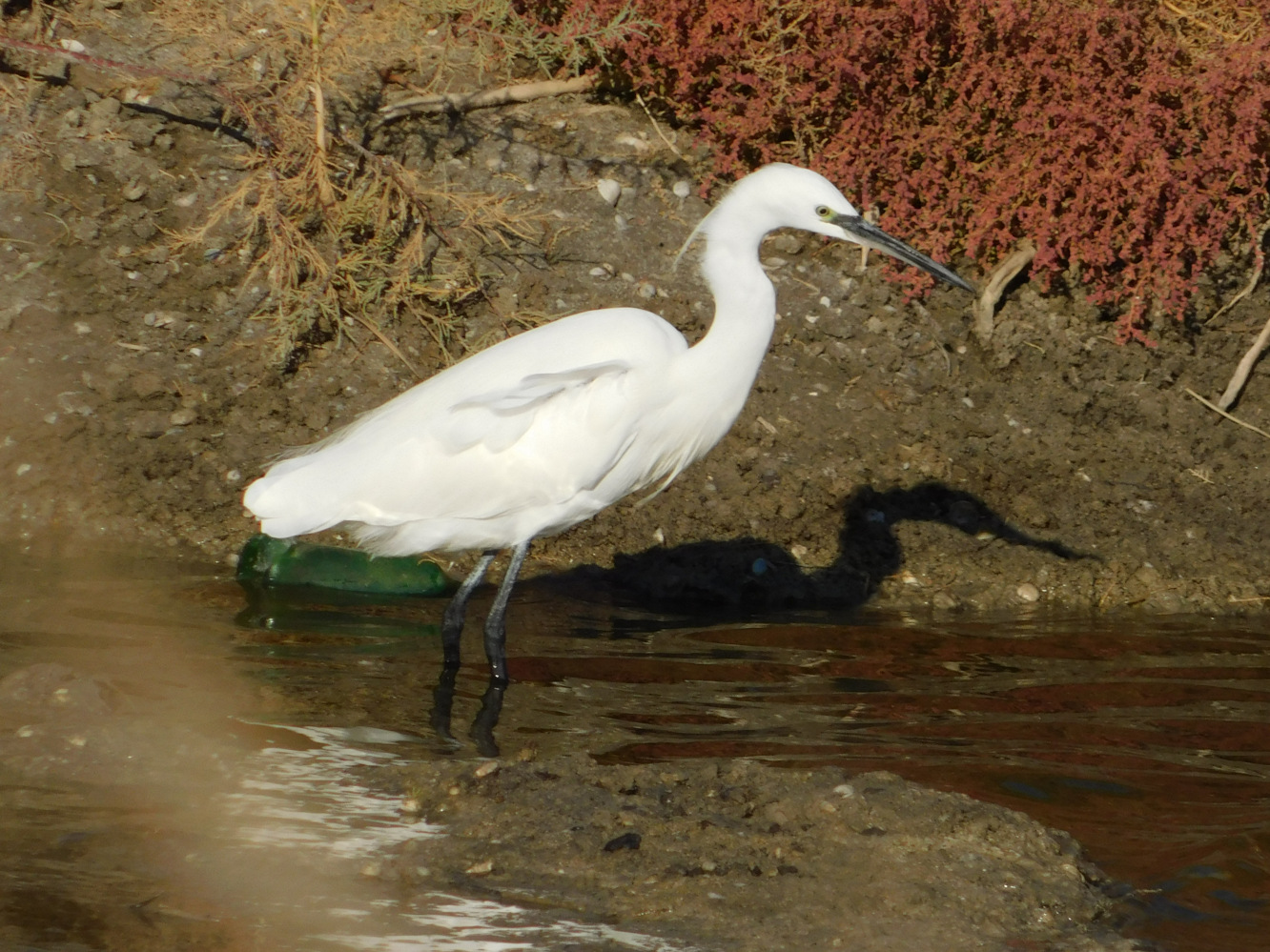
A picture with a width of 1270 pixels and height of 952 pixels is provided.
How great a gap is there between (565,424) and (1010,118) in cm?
375

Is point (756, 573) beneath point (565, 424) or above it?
beneath

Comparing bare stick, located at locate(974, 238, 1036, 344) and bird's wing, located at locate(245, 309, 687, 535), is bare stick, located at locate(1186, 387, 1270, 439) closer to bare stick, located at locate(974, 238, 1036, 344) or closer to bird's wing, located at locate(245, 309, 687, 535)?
bare stick, located at locate(974, 238, 1036, 344)

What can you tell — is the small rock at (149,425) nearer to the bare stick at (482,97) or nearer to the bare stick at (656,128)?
the bare stick at (482,97)

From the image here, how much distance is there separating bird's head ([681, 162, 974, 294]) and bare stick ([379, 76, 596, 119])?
317 centimetres

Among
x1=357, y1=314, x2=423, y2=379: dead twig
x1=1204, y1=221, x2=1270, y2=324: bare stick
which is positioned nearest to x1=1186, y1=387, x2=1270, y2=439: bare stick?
x1=1204, y1=221, x2=1270, y2=324: bare stick

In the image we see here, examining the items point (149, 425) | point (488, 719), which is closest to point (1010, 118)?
point (149, 425)

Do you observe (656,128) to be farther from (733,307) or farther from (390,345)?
(733,307)

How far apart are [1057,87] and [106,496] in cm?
471

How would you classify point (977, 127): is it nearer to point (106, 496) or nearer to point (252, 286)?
point (252, 286)

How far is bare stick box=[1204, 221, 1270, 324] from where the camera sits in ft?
21.7

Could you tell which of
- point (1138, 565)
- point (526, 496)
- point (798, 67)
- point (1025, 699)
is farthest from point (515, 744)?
point (798, 67)

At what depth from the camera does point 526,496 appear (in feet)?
14.3

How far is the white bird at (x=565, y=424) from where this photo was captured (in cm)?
429

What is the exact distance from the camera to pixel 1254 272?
6.82 meters
